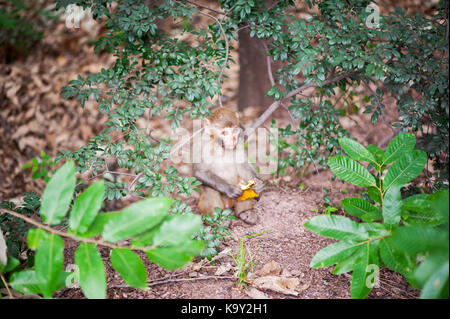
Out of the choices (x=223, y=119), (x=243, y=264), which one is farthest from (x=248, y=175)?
(x=243, y=264)

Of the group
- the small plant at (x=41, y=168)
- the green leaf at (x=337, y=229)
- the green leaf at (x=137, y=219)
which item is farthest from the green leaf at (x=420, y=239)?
the small plant at (x=41, y=168)

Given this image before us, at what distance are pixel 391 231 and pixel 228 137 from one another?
1.14 meters

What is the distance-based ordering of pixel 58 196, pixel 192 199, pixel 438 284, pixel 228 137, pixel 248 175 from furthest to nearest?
pixel 192 199, pixel 248 175, pixel 228 137, pixel 58 196, pixel 438 284

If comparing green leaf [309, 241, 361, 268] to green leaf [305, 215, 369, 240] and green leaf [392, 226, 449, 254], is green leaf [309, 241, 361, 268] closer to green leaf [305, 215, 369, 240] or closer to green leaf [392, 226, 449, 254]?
green leaf [305, 215, 369, 240]

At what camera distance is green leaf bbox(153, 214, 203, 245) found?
1479mm

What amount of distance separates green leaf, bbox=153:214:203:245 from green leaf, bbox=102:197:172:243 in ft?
0.18

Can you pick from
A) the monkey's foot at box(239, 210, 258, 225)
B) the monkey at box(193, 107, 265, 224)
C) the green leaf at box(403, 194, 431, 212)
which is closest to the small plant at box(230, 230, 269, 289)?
the monkey's foot at box(239, 210, 258, 225)

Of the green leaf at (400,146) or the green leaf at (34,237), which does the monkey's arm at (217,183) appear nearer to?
the green leaf at (400,146)

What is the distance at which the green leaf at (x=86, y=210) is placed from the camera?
155 centimetres

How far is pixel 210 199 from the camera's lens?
263 centimetres

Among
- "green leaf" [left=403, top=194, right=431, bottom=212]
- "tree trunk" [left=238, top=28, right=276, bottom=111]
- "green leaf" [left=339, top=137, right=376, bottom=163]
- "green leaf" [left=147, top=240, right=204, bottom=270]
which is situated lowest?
"green leaf" [left=147, top=240, right=204, bottom=270]

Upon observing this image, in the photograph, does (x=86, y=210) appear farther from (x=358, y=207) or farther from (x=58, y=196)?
(x=358, y=207)
